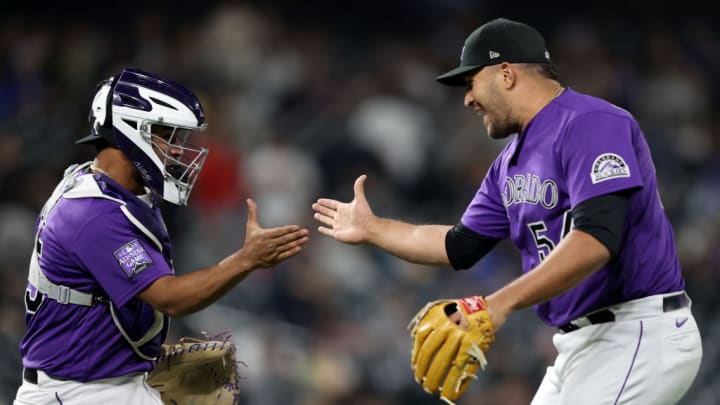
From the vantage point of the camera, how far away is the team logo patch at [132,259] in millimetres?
3646

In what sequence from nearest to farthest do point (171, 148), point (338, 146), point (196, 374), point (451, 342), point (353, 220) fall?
point (451, 342) < point (171, 148) < point (196, 374) < point (353, 220) < point (338, 146)

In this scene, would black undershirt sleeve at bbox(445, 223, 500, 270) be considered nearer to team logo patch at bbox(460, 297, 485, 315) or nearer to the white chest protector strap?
team logo patch at bbox(460, 297, 485, 315)

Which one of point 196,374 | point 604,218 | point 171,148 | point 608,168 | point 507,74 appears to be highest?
point 507,74

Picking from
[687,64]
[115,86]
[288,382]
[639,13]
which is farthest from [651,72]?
[115,86]

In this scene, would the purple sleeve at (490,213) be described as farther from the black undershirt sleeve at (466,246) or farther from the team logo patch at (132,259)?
the team logo patch at (132,259)

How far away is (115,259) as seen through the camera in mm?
3654

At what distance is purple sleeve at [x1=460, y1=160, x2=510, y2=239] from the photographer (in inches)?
170

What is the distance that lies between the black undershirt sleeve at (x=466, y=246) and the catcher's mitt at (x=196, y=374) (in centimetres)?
105

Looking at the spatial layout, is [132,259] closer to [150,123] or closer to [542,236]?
[150,123]

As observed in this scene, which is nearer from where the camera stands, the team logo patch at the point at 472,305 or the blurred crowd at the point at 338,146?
the team logo patch at the point at 472,305

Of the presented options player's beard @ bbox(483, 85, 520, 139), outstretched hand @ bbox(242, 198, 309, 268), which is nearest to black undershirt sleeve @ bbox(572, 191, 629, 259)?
player's beard @ bbox(483, 85, 520, 139)

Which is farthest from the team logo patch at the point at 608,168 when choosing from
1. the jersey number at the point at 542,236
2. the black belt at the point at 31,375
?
the black belt at the point at 31,375

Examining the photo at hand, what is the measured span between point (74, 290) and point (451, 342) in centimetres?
146

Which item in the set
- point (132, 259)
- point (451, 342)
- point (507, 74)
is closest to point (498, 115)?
point (507, 74)
